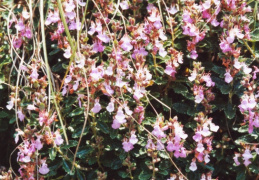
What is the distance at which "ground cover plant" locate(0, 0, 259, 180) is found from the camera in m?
1.74

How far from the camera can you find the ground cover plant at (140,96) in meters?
1.74

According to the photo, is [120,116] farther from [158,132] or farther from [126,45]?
[126,45]

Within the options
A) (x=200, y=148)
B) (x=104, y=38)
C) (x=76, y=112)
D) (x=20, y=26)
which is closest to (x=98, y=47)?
(x=104, y=38)

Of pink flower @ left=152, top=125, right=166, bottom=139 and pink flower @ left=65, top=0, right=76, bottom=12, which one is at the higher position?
pink flower @ left=65, top=0, right=76, bottom=12

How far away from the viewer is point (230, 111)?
1.88 meters

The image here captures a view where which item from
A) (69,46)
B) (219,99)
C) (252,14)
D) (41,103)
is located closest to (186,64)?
(219,99)

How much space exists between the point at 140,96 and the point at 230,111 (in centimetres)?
43

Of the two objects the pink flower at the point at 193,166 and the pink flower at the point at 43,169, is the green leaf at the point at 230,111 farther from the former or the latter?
the pink flower at the point at 43,169

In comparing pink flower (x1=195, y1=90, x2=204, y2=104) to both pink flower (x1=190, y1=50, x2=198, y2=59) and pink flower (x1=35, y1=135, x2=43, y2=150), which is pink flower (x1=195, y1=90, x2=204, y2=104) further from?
pink flower (x1=35, y1=135, x2=43, y2=150)

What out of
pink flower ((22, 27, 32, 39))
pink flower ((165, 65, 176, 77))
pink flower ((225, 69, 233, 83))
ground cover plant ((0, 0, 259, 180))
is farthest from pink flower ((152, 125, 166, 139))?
pink flower ((22, 27, 32, 39))

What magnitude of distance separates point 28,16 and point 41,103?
565 millimetres

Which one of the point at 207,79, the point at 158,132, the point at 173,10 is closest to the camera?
the point at 158,132

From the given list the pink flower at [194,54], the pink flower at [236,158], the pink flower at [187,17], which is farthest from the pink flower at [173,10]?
the pink flower at [236,158]

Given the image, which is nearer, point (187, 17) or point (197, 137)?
point (197, 137)
